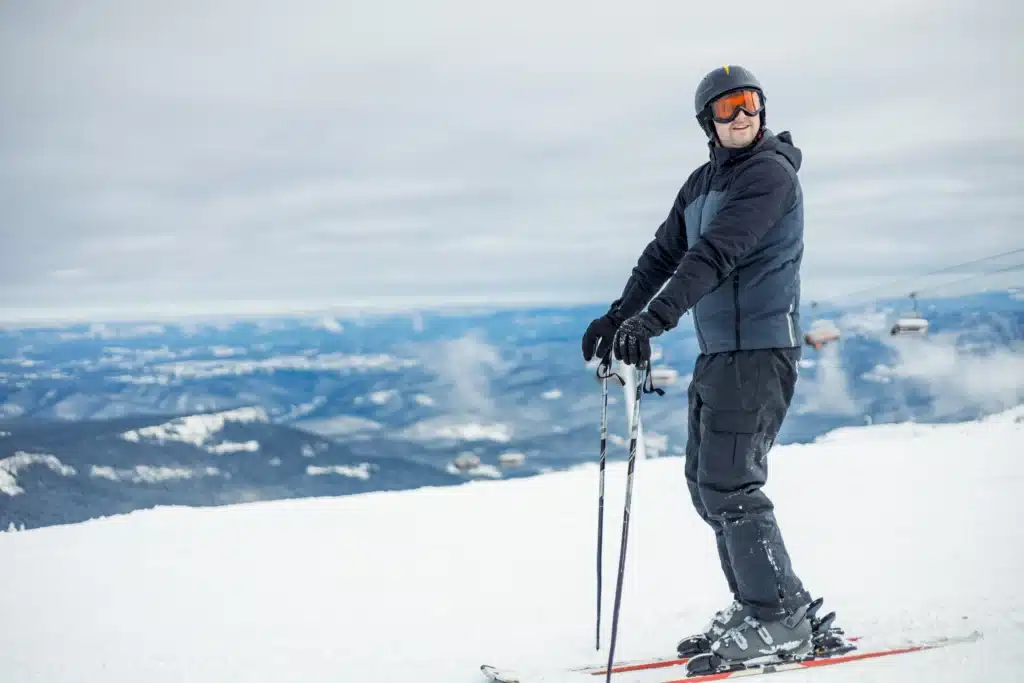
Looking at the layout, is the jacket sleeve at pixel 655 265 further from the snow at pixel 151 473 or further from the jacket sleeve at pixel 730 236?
the snow at pixel 151 473

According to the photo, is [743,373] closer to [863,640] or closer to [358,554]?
[863,640]

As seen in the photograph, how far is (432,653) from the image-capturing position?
343 centimetres

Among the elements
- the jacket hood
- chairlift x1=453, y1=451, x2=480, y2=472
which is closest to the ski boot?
the jacket hood

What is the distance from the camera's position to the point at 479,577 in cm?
450

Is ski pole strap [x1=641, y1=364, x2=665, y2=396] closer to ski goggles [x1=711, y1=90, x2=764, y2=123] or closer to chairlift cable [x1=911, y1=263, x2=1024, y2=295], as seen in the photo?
ski goggles [x1=711, y1=90, x2=764, y2=123]

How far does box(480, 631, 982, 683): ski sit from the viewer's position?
2791 mm

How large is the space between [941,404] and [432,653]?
1391 cm

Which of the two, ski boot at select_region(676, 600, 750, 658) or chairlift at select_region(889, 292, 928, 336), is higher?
chairlift at select_region(889, 292, 928, 336)

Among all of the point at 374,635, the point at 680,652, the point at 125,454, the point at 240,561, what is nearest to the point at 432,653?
the point at 374,635

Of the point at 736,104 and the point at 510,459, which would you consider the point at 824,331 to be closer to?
the point at 510,459

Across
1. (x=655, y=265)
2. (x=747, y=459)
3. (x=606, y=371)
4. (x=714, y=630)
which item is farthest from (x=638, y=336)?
(x=714, y=630)

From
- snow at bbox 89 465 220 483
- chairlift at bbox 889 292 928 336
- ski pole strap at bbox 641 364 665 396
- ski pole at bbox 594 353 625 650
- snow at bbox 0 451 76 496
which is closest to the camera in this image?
ski pole strap at bbox 641 364 665 396

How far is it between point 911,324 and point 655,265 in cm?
1904

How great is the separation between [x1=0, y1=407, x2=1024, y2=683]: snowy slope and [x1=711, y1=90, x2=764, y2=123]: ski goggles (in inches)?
76.4
